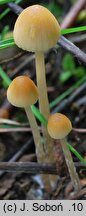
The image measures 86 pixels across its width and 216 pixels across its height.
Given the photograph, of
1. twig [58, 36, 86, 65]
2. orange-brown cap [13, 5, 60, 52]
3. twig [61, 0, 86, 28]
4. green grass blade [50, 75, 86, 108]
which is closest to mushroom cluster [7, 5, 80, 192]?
orange-brown cap [13, 5, 60, 52]

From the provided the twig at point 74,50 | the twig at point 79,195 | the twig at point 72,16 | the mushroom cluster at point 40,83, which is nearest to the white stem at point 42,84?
the mushroom cluster at point 40,83

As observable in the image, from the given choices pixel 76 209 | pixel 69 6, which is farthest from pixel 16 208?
pixel 69 6

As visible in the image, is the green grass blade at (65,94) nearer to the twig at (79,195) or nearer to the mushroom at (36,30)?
the twig at (79,195)

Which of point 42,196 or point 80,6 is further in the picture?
point 80,6

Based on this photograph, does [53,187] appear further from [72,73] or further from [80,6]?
[80,6]

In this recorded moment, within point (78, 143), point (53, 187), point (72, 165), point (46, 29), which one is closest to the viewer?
point (46, 29)

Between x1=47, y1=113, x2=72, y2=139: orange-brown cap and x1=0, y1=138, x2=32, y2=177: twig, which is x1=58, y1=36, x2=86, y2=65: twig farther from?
x1=0, y1=138, x2=32, y2=177: twig

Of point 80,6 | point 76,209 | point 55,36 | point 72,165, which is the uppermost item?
point 80,6
